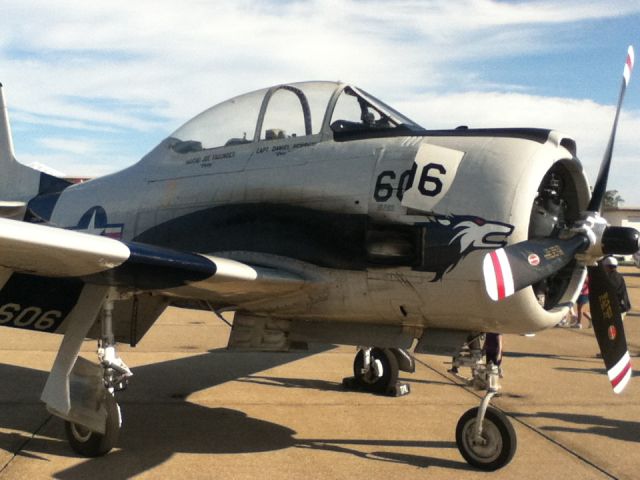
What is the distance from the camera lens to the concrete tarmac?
15.1 feet

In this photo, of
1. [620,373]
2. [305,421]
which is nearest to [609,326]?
[620,373]

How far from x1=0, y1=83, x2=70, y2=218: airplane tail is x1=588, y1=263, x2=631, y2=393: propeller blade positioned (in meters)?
5.92

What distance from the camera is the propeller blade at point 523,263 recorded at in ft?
12.2

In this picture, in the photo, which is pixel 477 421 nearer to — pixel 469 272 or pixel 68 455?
pixel 469 272

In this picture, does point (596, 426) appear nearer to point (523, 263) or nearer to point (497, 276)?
point (523, 263)

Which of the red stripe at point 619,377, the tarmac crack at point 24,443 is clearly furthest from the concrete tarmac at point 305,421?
the red stripe at point 619,377

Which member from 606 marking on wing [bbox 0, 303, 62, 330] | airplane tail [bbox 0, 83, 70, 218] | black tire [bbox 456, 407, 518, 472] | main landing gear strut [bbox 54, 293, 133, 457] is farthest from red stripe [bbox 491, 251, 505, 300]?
airplane tail [bbox 0, 83, 70, 218]

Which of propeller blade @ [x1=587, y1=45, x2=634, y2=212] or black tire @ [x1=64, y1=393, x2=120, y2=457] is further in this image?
black tire @ [x1=64, y1=393, x2=120, y2=457]

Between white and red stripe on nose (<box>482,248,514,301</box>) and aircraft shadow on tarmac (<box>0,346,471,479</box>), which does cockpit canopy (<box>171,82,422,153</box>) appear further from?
aircraft shadow on tarmac (<box>0,346,471,479</box>)

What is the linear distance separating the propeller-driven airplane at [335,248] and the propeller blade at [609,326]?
0.01 m

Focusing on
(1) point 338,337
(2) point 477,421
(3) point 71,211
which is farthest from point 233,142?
(2) point 477,421

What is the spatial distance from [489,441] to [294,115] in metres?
2.81

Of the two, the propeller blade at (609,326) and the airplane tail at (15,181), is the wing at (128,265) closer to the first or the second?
the propeller blade at (609,326)

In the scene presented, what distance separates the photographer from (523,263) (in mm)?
3889
